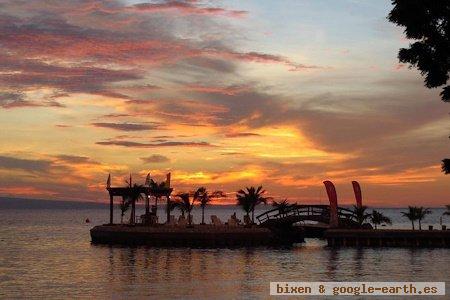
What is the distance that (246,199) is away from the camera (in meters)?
113

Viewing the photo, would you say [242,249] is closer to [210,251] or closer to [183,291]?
[210,251]

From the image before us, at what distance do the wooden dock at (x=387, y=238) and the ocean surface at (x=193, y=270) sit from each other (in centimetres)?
323

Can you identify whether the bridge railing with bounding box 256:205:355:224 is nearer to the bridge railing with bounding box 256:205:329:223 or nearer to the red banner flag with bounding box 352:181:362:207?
the bridge railing with bounding box 256:205:329:223

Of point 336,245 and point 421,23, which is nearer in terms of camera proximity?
point 421,23

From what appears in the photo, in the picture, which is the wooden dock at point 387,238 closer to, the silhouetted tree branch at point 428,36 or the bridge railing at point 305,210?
the bridge railing at point 305,210

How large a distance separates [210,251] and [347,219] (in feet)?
85.6

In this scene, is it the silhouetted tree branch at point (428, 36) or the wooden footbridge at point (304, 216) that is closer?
the silhouetted tree branch at point (428, 36)

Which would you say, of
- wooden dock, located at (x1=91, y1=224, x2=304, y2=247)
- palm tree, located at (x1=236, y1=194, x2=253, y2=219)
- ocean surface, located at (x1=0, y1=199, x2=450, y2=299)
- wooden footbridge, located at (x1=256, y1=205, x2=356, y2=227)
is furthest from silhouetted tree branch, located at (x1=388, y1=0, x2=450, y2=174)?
palm tree, located at (x1=236, y1=194, x2=253, y2=219)

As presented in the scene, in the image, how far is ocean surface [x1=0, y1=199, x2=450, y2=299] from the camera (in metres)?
53.6

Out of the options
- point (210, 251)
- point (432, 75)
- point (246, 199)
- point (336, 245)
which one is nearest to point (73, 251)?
point (210, 251)

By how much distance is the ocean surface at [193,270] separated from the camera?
53562 mm

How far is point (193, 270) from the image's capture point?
67.4 m

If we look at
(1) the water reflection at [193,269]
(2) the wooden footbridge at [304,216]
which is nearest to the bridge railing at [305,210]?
(2) the wooden footbridge at [304,216]

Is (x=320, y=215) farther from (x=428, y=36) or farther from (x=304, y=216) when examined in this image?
(x=428, y=36)
